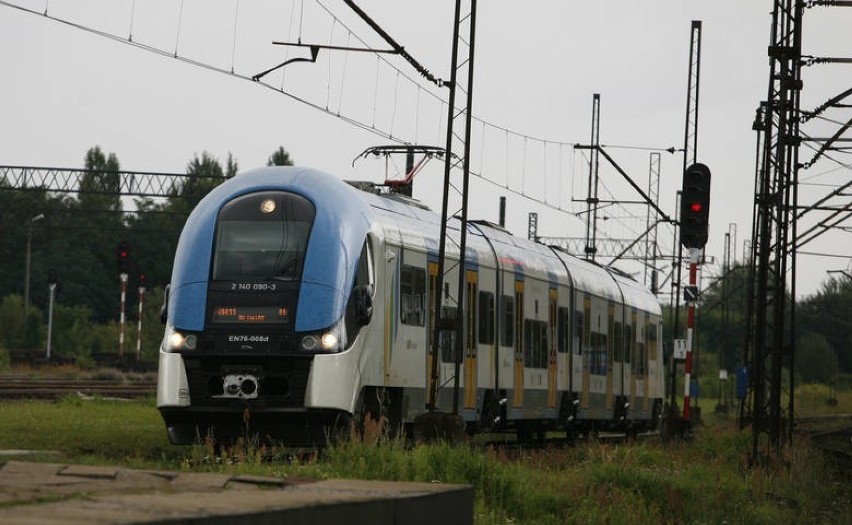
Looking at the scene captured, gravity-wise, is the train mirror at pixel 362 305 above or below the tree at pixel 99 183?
below

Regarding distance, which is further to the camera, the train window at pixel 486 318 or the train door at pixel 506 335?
the train door at pixel 506 335

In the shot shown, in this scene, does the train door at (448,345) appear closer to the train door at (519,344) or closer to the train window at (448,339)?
the train window at (448,339)

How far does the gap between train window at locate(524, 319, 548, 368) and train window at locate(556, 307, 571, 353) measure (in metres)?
1.07

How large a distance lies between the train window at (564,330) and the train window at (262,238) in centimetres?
1139

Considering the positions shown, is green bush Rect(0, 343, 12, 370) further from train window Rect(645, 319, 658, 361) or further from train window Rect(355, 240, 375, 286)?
train window Rect(355, 240, 375, 286)

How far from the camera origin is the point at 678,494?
18.2 metres

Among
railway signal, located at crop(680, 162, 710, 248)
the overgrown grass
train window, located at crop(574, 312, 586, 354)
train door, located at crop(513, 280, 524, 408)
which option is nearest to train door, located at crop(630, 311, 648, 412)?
train window, located at crop(574, 312, 586, 354)

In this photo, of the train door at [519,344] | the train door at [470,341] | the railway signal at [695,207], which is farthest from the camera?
the railway signal at [695,207]

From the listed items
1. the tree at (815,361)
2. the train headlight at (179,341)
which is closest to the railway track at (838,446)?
the train headlight at (179,341)

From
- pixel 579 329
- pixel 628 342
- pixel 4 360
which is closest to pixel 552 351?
pixel 579 329

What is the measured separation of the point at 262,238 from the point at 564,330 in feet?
39.9

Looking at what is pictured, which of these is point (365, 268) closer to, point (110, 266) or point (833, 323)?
point (110, 266)

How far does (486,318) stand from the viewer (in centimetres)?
2502

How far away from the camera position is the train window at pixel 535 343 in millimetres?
27639
